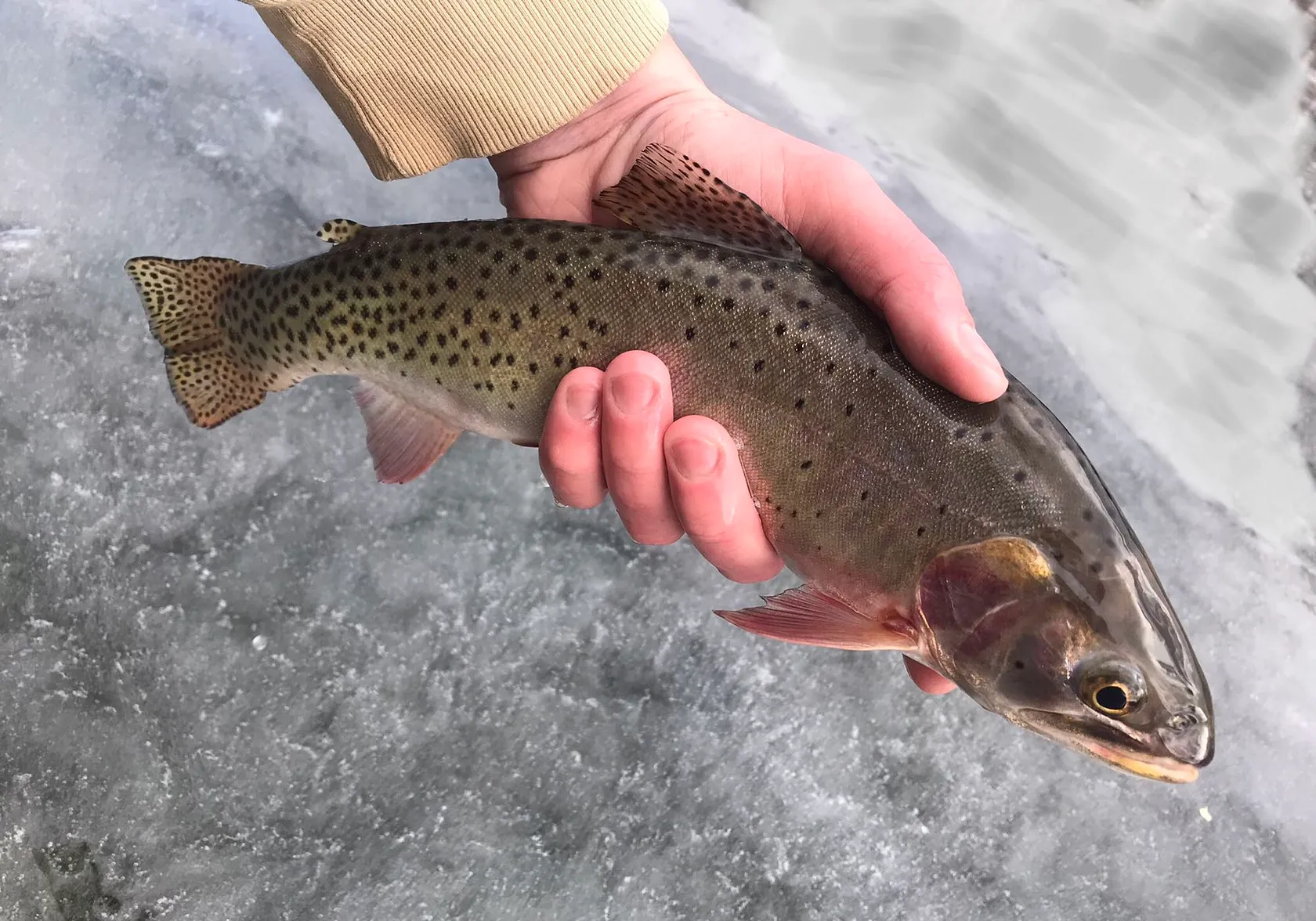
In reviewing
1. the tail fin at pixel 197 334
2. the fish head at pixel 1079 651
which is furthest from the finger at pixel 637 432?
the tail fin at pixel 197 334

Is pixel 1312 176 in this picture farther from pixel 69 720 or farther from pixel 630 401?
pixel 69 720

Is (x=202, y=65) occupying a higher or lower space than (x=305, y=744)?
higher

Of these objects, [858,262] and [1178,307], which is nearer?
[858,262]

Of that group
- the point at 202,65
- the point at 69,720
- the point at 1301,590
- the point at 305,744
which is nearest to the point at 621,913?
the point at 305,744

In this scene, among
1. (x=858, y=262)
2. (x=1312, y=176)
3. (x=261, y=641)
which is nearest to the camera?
(x=858, y=262)

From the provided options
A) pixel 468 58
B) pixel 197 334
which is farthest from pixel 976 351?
pixel 197 334

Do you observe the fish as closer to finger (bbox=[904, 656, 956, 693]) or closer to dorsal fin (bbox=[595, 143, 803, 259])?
dorsal fin (bbox=[595, 143, 803, 259])
